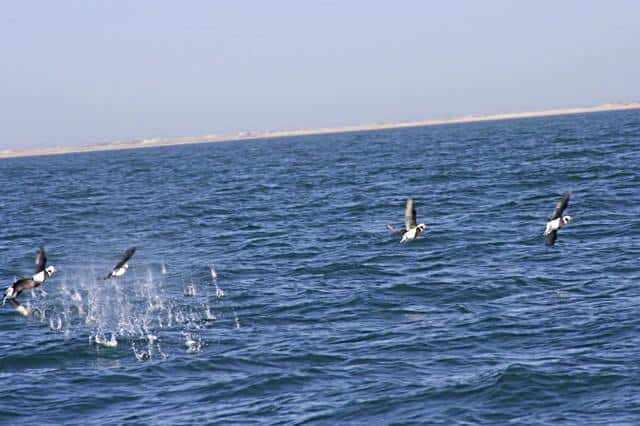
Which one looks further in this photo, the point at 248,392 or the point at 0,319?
the point at 0,319

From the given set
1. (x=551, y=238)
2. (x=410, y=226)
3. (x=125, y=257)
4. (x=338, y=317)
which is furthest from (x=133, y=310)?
(x=551, y=238)

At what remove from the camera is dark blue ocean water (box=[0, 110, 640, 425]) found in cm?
1764

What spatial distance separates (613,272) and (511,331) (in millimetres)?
6699

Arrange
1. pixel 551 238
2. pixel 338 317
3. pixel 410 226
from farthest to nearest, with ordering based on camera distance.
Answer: pixel 338 317 < pixel 410 226 < pixel 551 238

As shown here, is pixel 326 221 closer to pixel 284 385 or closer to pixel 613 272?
pixel 613 272

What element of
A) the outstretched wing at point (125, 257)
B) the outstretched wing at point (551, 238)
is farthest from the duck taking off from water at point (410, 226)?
the outstretched wing at point (125, 257)

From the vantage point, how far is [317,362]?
65.8ft

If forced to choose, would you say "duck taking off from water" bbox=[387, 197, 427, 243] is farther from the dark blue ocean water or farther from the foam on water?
the foam on water

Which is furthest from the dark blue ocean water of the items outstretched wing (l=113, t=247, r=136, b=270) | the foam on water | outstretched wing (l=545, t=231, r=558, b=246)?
outstretched wing (l=113, t=247, r=136, b=270)

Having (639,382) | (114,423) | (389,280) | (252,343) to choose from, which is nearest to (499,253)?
(389,280)

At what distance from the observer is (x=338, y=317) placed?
24.2 metres

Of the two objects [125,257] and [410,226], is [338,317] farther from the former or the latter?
[125,257]

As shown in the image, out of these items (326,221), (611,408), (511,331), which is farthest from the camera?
(326,221)

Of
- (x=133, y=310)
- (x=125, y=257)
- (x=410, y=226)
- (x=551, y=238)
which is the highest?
(x=410, y=226)
